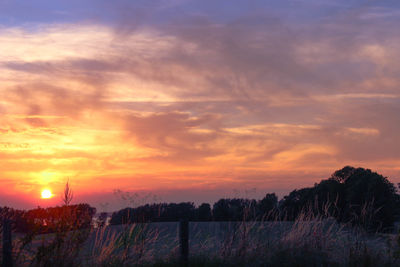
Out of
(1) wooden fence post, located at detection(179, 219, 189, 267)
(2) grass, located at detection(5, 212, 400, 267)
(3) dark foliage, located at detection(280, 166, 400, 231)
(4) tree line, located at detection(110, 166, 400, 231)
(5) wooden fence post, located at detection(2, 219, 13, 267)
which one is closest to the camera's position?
(5) wooden fence post, located at detection(2, 219, 13, 267)

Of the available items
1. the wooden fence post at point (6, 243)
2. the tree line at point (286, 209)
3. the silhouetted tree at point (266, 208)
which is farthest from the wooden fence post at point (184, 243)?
the wooden fence post at point (6, 243)

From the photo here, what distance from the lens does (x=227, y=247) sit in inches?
525

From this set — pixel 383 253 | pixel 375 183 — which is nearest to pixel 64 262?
pixel 383 253

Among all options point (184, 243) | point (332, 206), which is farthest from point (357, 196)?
point (184, 243)

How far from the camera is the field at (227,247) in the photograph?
1095 centimetres

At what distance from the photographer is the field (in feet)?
35.9

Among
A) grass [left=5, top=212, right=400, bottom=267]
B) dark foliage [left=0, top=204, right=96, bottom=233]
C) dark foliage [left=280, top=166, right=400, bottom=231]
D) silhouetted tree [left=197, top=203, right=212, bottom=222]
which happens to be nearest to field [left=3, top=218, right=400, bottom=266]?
grass [left=5, top=212, right=400, bottom=267]

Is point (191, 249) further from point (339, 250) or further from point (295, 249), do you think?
point (339, 250)

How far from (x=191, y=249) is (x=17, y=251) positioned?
460 cm

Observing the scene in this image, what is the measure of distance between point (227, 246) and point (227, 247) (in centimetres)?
4

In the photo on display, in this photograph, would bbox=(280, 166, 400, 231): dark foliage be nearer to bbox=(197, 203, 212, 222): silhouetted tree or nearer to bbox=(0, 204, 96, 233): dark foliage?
bbox=(197, 203, 212, 222): silhouetted tree

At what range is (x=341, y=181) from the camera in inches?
862

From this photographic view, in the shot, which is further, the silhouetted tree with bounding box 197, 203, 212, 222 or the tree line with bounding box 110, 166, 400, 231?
the silhouetted tree with bounding box 197, 203, 212, 222

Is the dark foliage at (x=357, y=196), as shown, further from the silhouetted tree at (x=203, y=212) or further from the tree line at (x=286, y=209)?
the silhouetted tree at (x=203, y=212)
